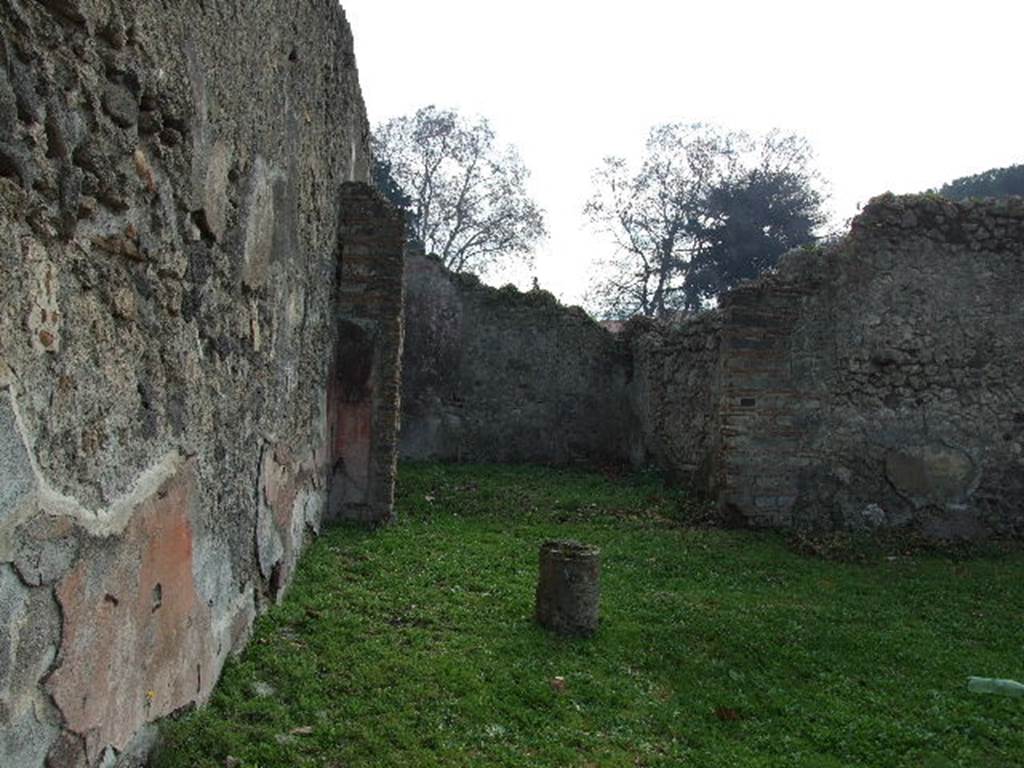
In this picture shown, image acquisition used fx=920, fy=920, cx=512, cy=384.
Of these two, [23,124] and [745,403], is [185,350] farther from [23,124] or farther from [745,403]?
[745,403]

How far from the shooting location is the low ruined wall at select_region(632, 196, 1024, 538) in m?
7.70

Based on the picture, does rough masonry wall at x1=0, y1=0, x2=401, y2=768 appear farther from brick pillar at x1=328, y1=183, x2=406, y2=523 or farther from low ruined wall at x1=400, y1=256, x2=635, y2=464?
low ruined wall at x1=400, y1=256, x2=635, y2=464

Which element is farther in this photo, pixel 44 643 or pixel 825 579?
pixel 825 579

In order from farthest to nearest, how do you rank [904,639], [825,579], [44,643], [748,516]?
[748,516], [825,579], [904,639], [44,643]

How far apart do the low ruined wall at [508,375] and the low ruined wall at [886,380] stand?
11.7ft

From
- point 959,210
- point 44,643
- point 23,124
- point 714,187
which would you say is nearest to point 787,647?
point 44,643

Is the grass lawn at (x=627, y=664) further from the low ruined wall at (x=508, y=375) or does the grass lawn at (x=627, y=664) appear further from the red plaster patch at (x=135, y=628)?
the low ruined wall at (x=508, y=375)

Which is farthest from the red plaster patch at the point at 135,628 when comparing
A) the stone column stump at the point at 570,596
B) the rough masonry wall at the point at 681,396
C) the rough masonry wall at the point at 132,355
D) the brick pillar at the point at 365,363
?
the rough masonry wall at the point at 681,396

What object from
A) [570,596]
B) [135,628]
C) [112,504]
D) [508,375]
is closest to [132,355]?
[112,504]

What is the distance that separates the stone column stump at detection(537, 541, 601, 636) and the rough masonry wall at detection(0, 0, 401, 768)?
136 centimetres

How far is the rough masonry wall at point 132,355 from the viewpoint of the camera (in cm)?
172

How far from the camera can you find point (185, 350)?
2.85 m

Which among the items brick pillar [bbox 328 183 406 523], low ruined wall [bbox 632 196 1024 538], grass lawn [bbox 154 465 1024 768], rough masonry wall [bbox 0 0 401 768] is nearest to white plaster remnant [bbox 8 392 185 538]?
rough masonry wall [bbox 0 0 401 768]

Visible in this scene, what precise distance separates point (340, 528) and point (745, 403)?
11.4ft
